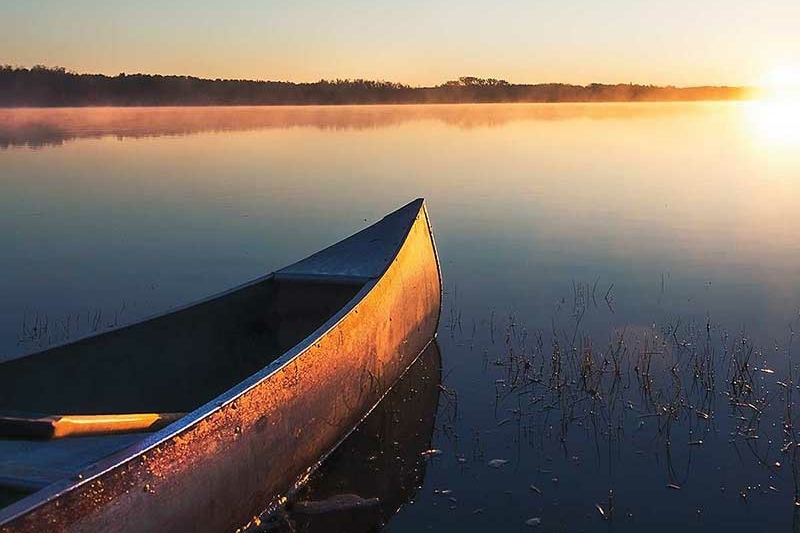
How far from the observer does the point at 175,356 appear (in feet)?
21.1

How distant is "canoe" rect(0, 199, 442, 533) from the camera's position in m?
3.58

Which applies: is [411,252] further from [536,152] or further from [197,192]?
[536,152]

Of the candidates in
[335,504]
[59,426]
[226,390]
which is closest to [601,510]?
[335,504]

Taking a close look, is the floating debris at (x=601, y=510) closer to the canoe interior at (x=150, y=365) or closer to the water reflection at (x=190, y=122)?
the canoe interior at (x=150, y=365)

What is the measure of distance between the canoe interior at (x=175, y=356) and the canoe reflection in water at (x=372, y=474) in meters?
1.16

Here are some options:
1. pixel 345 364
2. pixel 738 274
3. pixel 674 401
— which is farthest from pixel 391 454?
pixel 738 274

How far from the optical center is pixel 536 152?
1332 inches

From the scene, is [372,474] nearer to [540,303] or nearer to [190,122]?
[540,303]

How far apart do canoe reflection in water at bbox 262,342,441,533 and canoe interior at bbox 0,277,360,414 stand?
116 cm

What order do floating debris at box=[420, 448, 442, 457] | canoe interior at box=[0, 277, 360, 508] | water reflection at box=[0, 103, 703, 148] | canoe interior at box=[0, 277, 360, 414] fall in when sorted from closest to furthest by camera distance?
canoe interior at box=[0, 277, 360, 508] → canoe interior at box=[0, 277, 360, 414] → floating debris at box=[420, 448, 442, 457] → water reflection at box=[0, 103, 703, 148]

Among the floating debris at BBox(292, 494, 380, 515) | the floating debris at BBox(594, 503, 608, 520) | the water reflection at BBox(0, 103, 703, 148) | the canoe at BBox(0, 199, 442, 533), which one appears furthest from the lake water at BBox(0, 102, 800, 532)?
the water reflection at BBox(0, 103, 703, 148)

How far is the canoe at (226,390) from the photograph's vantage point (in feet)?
11.7

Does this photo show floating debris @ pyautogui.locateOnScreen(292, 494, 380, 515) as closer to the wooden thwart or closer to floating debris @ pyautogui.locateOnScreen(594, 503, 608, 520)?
the wooden thwart

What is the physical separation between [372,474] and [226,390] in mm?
1349
